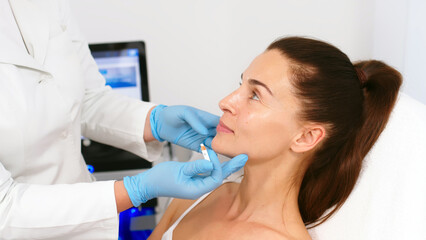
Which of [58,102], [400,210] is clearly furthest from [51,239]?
[400,210]

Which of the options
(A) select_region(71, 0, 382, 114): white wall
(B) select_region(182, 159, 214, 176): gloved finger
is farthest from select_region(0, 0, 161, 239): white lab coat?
(A) select_region(71, 0, 382, 114): white wall

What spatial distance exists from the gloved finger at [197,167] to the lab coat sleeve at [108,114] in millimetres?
383

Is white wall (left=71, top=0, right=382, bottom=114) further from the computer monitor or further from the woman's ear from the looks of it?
the woman's ear

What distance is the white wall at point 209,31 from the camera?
2.17 meters

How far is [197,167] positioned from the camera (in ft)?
3.07

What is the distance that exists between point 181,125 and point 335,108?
0.49 meters

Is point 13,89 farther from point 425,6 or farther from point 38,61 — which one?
point 425,6

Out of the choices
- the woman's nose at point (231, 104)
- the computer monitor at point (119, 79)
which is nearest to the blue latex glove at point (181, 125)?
the woman's nose at point (231, 104)

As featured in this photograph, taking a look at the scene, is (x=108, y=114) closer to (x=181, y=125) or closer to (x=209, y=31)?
(x=181, y=125)

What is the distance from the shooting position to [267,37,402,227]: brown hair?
1029 millimetres

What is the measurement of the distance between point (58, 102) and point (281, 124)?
613 mm

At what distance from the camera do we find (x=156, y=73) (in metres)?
2.36

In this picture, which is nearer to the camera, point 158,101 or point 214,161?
point 214,161

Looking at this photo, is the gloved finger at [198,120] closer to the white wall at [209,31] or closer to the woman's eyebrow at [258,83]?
the woman's eyebrow at [258,83]
